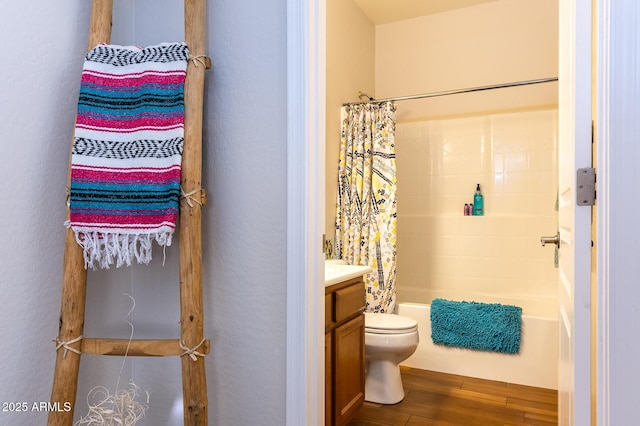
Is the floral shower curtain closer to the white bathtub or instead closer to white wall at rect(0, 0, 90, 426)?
the white bathtub

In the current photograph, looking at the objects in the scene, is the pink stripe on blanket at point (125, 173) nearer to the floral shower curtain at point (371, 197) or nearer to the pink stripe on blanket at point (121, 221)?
the pink stripe on blanket at point (121, 221)

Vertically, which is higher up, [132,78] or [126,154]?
[132,78]

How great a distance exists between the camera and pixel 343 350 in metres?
1.90

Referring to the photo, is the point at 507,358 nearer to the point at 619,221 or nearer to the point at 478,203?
the point at 478,203

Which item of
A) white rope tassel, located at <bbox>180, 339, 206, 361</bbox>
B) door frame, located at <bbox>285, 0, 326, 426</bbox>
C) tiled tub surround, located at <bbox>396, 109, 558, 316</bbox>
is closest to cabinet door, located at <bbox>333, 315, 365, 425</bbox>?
door frame, located at <bbox>285, 0, 326, 426</bbox>

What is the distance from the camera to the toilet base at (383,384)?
2.40 meters

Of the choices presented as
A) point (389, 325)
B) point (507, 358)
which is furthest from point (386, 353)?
point (507, 358)

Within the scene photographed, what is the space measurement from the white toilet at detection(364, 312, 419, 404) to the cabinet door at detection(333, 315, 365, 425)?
0.79 feet

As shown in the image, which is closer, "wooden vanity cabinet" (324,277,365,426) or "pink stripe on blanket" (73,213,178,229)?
"pink stripe on blanket" (73,213,178,229)

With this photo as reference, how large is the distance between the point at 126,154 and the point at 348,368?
137 cm

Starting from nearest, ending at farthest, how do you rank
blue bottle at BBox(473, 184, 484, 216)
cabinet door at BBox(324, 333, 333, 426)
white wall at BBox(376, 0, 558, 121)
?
cabinet door at BBox(324, 333, 333, 426) → white wall at BBox(376, 0, 558, 121) → blue bottle at BBox(473, 184, 484, 216)

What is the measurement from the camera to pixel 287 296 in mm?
1263

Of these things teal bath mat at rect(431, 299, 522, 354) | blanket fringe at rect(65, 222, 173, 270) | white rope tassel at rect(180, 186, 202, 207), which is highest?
white rope tassel at rect(180, 186, 202, 207)

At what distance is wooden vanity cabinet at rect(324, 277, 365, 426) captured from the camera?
1775mm
